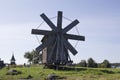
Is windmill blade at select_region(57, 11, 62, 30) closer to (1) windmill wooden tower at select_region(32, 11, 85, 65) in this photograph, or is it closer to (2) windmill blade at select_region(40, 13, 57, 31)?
(1) windmill wooden tower at select_region(32, 11, 85, 65)

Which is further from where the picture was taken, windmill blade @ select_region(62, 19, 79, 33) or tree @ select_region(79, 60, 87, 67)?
tree @ select_region(79, 60, 87, 67)

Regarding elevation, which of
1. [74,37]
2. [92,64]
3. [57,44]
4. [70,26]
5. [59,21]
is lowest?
[92,64]

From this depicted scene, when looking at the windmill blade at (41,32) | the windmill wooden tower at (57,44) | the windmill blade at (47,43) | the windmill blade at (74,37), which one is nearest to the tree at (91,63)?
the windmill blade at (74,37)

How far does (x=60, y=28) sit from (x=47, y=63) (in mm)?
6346

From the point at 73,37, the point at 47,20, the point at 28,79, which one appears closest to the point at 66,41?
the point at 73,37

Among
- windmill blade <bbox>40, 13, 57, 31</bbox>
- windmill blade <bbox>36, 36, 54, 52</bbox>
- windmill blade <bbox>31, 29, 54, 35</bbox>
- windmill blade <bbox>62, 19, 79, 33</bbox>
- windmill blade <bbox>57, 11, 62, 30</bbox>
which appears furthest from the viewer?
windmill blade <bbox>62, 19, 79, 33</bbox>

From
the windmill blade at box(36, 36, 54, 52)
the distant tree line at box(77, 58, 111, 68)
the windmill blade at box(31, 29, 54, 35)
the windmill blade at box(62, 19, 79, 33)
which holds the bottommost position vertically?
the distant tree line at box(77, 58, 111, 68)

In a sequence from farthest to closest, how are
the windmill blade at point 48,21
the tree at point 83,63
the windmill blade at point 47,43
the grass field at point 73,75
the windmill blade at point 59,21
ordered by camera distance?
the tree at point 83,63, the windmill blade at point 59,21, the windmill blade at point 48,21, the windmill blade at point 47,43, the grass field at point 73,75

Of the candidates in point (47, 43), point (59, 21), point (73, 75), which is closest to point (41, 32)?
point (47, 43)

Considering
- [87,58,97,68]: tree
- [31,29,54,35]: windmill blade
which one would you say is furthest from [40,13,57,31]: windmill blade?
[87,58,97,68]: tree

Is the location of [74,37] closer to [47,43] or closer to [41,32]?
[47,43]

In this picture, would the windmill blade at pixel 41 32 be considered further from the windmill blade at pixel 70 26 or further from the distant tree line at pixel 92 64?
the distant tree line at pixel 92 64

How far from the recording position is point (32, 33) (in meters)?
48.8

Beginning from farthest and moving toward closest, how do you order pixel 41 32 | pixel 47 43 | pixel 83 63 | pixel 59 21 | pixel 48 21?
pixel 83 63
pixel 48 21
pixel 59 21
pixel 47 43
pixel 41 32
